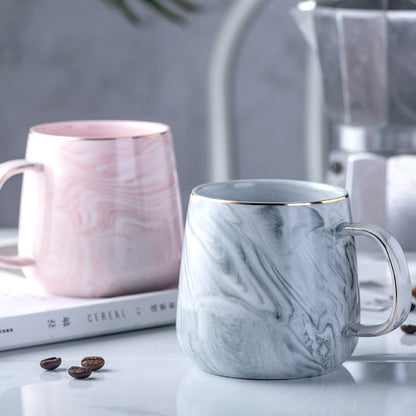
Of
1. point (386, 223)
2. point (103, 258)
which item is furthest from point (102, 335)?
point (386, 223)

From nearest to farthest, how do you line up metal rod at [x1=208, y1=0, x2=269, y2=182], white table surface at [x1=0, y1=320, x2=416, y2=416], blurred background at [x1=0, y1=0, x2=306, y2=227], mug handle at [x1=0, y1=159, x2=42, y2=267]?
white table surface at [x1=0, y1=320, x2=416, y2=416], mug handle at [x1=0, y1=159, x2=42, y2=267], metal rod at [x1=208, y1=0, x2=269, y2=182], blurred background at [x1=0, y1=0, x2=306, y2=227]

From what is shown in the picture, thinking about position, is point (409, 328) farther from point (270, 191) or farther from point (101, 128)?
point (101, 128)

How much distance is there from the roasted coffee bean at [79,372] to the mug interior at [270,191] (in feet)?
0.38

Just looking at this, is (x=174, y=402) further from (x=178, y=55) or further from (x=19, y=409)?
(x=178, y=55)

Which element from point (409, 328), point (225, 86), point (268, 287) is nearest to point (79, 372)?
point (268, 287)

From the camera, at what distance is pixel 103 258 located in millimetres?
550

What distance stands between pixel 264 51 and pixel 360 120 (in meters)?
0.92

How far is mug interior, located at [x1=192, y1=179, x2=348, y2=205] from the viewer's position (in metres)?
0.48

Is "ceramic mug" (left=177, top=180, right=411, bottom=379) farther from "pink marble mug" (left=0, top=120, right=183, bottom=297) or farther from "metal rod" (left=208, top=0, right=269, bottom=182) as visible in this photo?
"metal rod" (left=208, top=0, right=269, bottom=182)

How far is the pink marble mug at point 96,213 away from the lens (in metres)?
0.55

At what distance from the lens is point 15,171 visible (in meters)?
0.55

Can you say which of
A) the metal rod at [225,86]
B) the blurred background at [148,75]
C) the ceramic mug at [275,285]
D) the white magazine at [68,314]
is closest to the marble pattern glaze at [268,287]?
the ceramic mug at [275,285]

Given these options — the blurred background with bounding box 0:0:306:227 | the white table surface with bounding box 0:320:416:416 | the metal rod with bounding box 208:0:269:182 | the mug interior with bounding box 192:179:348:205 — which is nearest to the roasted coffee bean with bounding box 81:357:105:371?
the white table surface with bounding box 0:320:416:416

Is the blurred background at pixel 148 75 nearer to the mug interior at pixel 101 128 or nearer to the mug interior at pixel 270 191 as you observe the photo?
the mug interior at pixel 101 128
